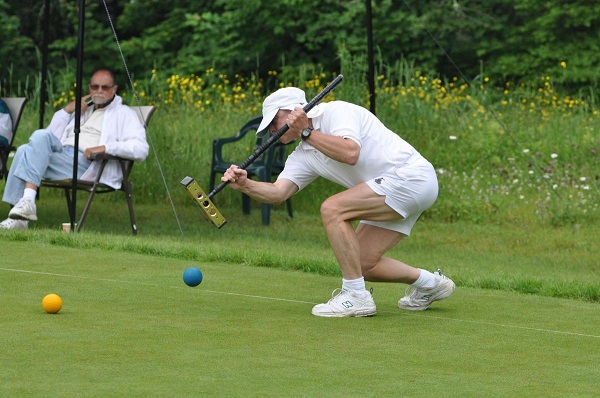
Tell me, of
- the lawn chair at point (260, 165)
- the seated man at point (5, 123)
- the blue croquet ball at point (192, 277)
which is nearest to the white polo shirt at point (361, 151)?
the blue croquet ball at point (192, 277)

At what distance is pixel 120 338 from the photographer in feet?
18.8

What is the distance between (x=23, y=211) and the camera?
33.1 ft

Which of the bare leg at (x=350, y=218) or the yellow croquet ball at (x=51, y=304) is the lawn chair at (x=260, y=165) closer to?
the bare leg at (x=350, y=218)

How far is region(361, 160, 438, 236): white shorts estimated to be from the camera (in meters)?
6.65

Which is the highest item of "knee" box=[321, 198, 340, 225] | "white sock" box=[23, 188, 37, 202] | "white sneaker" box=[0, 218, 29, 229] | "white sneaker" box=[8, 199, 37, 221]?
"knee" box=[321, 198, 340, 225]

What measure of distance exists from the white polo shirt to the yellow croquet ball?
1339 mm

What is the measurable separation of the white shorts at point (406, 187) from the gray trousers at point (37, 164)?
14.4 feet

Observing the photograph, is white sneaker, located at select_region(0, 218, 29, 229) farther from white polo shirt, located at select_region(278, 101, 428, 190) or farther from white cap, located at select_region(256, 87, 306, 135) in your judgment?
white cap, located at select_region(256, 87, 306, 135)

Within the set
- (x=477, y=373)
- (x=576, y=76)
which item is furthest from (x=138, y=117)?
(x=576, y=76)

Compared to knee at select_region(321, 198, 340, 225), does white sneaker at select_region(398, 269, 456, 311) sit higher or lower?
lower

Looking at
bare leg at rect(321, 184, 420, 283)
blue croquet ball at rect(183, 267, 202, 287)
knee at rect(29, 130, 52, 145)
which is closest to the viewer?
bare leg at rect(321, 184, 420, 283)

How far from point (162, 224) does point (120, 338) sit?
628 centimetres

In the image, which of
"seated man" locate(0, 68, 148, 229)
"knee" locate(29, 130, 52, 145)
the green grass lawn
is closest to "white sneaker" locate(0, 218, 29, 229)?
"seated man" locate(0, 68, 148, 229)

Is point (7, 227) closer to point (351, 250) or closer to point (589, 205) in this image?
point (351, 250)
